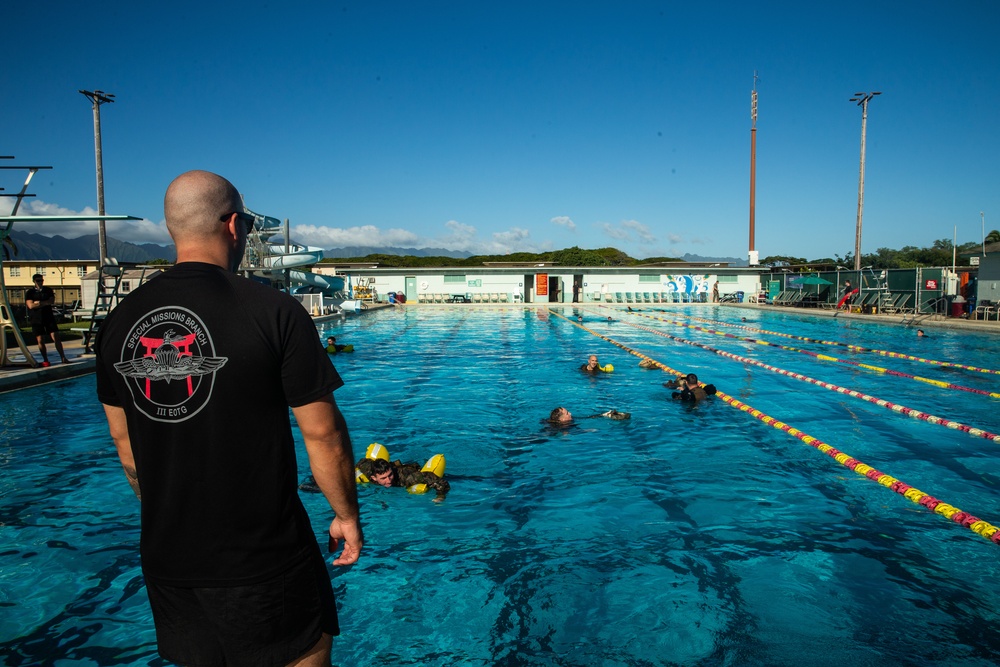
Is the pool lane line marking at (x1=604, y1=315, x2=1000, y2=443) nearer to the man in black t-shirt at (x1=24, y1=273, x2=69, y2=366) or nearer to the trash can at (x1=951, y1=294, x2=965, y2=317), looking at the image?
the trash can at (x1=951, y1=294, x2=965, y2=317)

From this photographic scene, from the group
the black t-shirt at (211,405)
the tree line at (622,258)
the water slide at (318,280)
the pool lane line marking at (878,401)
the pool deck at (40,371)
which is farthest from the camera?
the tree line at (622,258)

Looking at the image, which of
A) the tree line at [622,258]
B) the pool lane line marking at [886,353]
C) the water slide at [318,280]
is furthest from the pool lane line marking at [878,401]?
the tree line at [622,258]

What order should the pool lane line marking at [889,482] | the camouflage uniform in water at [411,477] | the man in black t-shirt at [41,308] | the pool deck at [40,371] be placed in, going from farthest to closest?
the man in black t-shirt at [41,308]
the pool deck at [40,371]
the camouflage uniform in water at [411,477]
the pool lane line marking at [889,482]

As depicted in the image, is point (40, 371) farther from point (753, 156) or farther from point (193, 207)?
point (753, 156)

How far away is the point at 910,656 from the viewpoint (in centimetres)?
343

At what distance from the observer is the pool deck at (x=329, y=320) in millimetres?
10961

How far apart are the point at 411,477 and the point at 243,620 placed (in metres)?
4.52

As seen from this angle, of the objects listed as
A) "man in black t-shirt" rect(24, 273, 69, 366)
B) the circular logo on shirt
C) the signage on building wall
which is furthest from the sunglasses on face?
the signage on building wall

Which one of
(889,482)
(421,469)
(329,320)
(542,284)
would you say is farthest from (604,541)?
(542,284)

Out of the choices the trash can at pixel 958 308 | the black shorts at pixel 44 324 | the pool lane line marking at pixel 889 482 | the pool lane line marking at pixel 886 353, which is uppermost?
the trash can at pixel 958 308

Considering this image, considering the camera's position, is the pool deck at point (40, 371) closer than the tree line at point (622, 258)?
Yes

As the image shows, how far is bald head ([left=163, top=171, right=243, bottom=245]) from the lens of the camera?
5.89 ft

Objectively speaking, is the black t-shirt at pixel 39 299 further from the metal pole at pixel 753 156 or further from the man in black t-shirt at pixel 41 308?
the metal pole at pixel 753 156

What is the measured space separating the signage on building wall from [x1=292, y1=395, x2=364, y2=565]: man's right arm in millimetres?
41637
